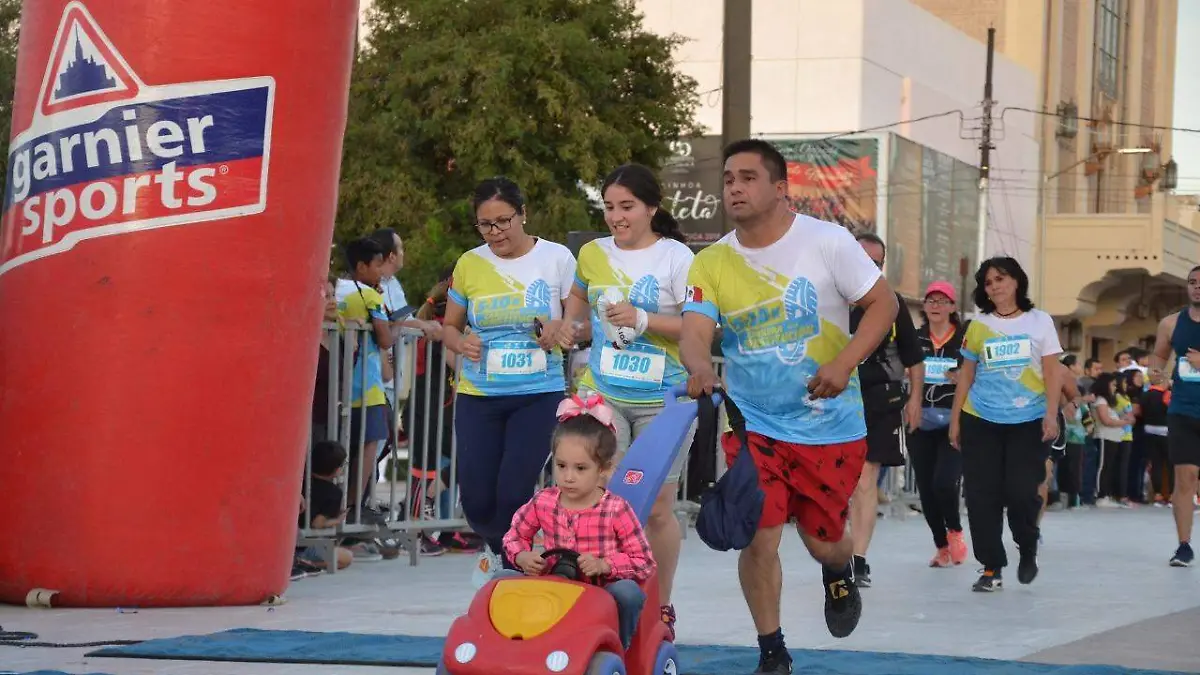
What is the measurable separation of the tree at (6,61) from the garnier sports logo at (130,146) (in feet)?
57.4

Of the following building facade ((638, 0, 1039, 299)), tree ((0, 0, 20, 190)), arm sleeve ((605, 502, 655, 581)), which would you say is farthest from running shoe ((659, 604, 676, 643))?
building facade ((638, 0, 1039, 299))

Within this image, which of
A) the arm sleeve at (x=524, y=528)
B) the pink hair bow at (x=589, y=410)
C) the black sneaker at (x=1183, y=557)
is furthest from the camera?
the black sneaker at (x=1183, y=557)

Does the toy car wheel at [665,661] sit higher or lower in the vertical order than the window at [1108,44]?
lower

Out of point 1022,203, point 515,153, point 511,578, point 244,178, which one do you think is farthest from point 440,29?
point 511,578

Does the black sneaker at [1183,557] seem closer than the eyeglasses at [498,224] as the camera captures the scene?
No

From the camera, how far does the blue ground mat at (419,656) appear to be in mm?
7184

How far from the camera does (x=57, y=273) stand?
879 centimetres

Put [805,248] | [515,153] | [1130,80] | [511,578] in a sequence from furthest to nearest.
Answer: [1130,80]
[515,153]
[805,248]
[511,578]

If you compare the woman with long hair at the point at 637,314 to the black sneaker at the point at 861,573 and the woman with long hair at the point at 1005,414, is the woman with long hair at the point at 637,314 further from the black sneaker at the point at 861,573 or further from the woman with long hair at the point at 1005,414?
the woman with long hair at the point at 1005,414

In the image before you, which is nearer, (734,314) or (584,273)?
(734,314)

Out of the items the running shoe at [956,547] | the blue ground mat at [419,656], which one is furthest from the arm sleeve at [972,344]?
the blue ground mat at [419,656]

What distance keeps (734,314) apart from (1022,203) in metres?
53.7

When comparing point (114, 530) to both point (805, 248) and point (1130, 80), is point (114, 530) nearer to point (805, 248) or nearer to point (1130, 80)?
point (805, 248)

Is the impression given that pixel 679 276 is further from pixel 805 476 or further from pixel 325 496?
pixel 325 496
